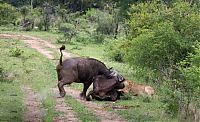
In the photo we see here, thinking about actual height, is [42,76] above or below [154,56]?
below

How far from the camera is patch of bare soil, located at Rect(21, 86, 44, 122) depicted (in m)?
13.5

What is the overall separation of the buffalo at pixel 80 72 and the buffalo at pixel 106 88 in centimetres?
16

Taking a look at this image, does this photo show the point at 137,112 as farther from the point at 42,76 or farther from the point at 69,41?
the point at 69,41

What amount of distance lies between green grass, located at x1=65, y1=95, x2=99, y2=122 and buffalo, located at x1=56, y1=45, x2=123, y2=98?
700 mm

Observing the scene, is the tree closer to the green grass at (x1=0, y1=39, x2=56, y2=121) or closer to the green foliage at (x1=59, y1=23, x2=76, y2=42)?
the green foliage at (x1=59, y1=23, x2=76, y2=42)

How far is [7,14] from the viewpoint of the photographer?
54.5 metres

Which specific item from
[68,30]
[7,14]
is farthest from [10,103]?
[7,14]

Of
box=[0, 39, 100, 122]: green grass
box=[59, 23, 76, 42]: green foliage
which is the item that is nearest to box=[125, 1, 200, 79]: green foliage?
box=[0, 39, 100, 122]: green grass

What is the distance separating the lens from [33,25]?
186 feet

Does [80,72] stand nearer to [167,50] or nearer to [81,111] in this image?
[81,111]

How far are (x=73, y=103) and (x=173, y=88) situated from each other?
335 cm

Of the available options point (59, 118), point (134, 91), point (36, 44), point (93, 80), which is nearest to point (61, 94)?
point (93, 80)

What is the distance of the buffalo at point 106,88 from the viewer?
17.7 meters

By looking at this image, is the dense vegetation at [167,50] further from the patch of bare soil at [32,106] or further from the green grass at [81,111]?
the patch of bare soil at [32,106]
